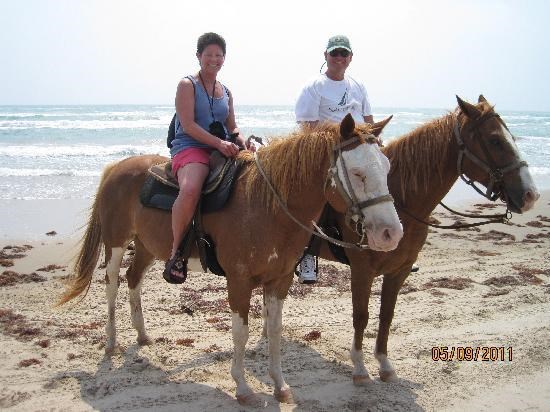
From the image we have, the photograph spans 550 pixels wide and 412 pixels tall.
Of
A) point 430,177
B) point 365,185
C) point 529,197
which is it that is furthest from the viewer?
point 430,177

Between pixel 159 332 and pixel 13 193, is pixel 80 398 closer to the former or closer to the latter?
pixel 159 332

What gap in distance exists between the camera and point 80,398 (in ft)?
12.4

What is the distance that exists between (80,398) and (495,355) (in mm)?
3510

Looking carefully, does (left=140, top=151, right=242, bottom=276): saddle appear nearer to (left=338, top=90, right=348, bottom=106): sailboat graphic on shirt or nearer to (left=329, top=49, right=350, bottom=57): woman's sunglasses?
(left=338, top=90, right=348, bottom=106): sailboat graphic on shirt

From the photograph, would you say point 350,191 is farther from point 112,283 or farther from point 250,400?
point 112,283

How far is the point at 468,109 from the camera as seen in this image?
370 cm

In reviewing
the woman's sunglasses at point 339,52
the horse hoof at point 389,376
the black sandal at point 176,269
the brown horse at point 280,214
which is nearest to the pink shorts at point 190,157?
the brown horse at point 280,214

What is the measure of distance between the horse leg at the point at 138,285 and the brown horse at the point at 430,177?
1966 millimetres

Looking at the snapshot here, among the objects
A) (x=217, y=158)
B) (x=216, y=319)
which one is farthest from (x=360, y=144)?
(x=216, y=319)

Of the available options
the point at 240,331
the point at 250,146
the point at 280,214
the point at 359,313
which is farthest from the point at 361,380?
the point at 250,146

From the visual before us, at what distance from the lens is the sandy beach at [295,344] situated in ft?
12.5

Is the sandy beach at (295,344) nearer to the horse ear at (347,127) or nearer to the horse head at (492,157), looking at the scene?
the horse head at (492,157)

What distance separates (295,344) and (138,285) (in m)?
1.63
